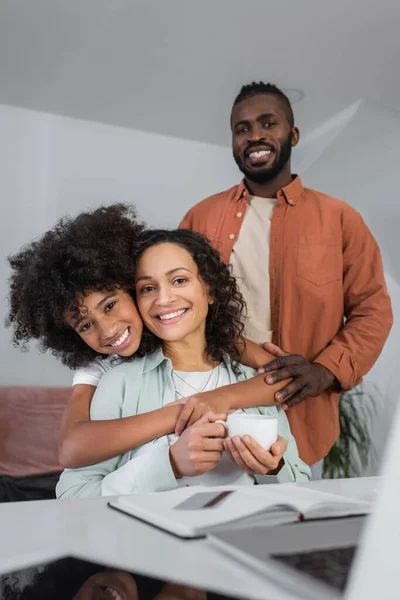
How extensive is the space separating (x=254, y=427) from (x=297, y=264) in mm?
1051

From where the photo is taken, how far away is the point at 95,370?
1378mm

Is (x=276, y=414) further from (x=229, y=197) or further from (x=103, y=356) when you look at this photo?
(x=229, y=197)

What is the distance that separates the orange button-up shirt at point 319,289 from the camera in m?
1.84

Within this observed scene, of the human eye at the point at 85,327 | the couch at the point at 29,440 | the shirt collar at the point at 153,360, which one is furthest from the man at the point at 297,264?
the couch at the point at 29,440

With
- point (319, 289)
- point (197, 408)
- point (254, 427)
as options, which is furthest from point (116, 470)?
point (319, 289)

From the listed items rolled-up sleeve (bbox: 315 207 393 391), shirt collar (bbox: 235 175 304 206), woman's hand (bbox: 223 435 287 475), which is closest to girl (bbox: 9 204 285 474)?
woman's hand (bbox: 223 435 287 475)

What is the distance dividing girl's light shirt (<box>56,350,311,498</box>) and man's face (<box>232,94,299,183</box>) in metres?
0.84

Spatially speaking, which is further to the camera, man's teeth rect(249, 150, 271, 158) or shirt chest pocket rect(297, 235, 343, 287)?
man's teeth rect(249, 150, 271, 158)

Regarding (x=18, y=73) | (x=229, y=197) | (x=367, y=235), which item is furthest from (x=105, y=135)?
(x=367, y=235)

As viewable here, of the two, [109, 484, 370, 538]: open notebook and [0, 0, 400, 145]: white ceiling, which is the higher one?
[0, 0, 400, 145]: white ceiling

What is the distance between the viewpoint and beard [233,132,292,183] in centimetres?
205

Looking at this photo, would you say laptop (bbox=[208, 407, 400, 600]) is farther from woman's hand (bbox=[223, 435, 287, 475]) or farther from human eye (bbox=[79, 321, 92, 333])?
human eye (bbox=[79, 321, 92, 333])

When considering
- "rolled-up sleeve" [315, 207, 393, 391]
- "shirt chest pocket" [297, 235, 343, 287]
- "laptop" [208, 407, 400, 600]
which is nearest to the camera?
"laptop" [208, 407, 400, 600]

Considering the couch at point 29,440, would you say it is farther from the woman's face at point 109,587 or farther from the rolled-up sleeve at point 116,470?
the woman's face at point 109,587
